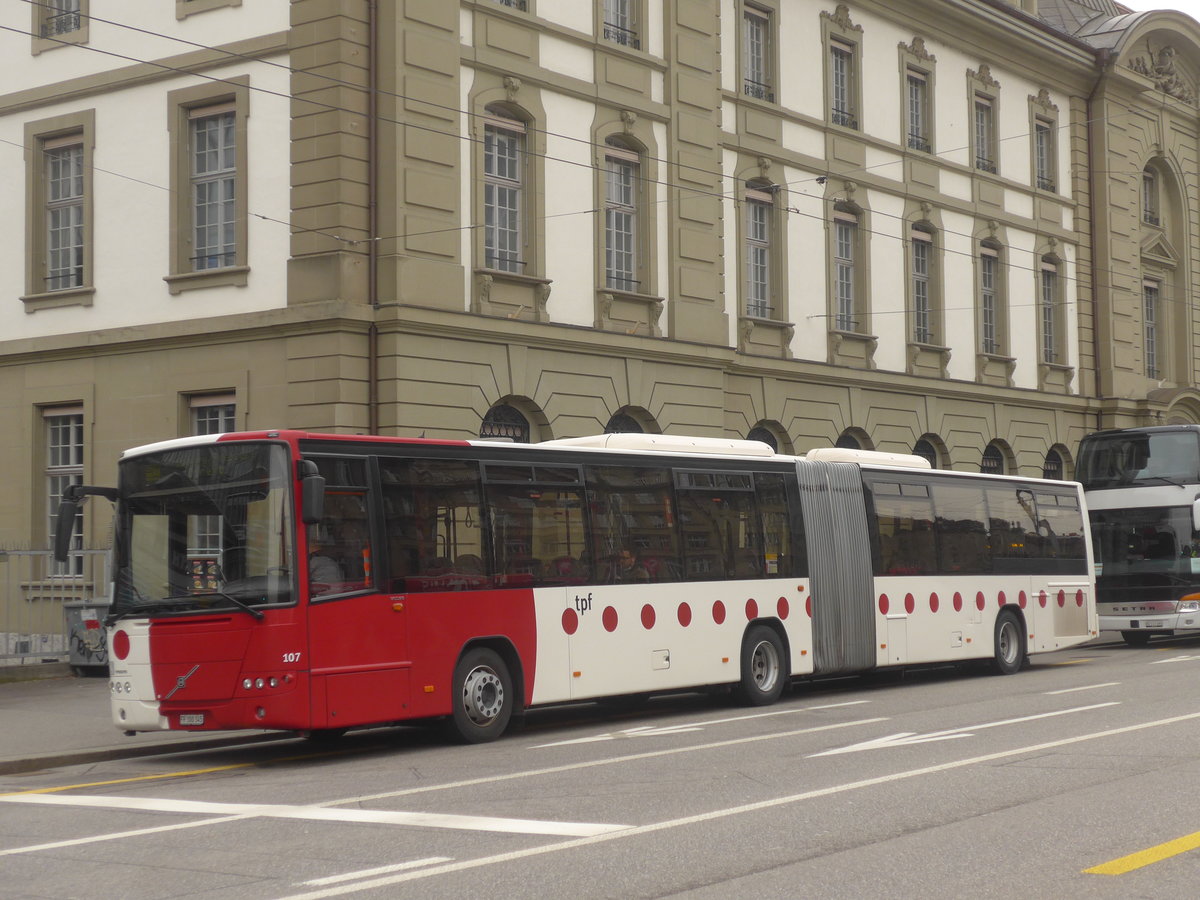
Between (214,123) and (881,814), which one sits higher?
(214,123)

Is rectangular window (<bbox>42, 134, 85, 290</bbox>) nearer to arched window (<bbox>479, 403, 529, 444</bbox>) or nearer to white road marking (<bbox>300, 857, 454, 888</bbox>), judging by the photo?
arched window (<bbox>479, 403, 529, 444</bbox>)

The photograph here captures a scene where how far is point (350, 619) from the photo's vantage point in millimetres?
13703

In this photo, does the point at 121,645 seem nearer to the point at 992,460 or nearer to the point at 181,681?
the point at 181,681

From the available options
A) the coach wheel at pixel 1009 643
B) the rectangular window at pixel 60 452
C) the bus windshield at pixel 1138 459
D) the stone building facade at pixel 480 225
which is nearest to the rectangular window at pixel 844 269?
the stone building facade at pixel 480 225

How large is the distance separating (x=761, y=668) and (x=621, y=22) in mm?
12737

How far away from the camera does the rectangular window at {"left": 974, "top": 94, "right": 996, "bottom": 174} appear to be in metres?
37.3

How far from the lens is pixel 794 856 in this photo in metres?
8.20

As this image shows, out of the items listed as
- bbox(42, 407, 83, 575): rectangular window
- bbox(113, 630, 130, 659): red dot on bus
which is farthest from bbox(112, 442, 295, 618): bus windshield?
bbox(42, 407, 83, 575): rectangular window

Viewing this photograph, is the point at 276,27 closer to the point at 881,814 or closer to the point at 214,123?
the point at 214,123

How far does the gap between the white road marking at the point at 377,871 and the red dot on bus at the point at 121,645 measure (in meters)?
6.49

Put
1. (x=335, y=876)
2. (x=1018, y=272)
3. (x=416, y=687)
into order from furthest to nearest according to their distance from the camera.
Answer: (x=1018, y=272), (x=416, y=687), (x=335, y=876)

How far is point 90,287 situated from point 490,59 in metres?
7.07

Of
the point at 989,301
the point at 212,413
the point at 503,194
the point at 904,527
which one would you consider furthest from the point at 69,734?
the point at 989,301

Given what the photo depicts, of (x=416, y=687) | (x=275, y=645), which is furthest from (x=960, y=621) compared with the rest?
(x=275, y=645)
